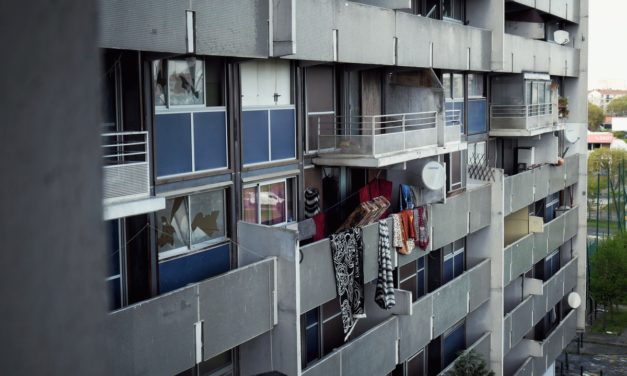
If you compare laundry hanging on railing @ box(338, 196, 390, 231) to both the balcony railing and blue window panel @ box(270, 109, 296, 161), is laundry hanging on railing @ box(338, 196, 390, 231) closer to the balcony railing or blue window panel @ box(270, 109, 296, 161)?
blue window panel @ box(270, 109, 296, 161)

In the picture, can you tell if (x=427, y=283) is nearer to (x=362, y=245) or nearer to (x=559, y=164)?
(x=362, y=245)

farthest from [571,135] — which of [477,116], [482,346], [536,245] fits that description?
[482,346]

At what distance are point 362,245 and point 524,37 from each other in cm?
1479

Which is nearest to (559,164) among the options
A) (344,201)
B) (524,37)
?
(524,37)

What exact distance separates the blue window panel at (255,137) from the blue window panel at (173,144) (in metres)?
1.54

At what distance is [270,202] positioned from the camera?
14656 millimetres

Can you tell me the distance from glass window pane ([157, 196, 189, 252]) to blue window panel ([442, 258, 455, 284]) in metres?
12.0

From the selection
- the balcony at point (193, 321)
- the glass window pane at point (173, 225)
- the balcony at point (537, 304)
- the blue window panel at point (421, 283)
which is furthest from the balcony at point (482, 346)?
the glass window pane at point (173, 225)

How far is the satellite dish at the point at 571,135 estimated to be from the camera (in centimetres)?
3212

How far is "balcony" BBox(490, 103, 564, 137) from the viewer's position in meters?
26.6

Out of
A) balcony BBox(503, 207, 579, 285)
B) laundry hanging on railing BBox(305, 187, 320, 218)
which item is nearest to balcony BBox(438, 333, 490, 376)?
balcony BBox(503, 207, 579, 285)

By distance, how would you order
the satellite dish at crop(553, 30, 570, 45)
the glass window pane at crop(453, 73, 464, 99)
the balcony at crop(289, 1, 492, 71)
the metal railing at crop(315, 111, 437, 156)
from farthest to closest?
1. the satellite dish at crop(553, 30, 570, 45)
2. the glass window pane at crop(453, 73, 464, 99)
3. the metal railing at crop(315, 111, 437, 156)
4. the balcony at crop(289, 1, 492, 71)

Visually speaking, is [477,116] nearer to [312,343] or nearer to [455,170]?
[455,170]

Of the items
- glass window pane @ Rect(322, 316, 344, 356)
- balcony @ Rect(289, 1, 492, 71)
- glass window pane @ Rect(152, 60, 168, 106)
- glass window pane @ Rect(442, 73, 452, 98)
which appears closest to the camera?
glass window pane @ Rect(152, 60, 168, 106)
